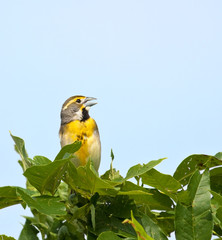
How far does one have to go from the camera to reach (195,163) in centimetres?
203

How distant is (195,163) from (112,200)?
1.40ft

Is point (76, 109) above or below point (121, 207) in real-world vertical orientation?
above

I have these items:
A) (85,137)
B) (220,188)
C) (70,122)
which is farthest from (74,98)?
(220,188)

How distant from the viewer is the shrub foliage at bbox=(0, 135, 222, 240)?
1.61 metres

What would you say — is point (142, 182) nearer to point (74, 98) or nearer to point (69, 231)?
point (69, 231)

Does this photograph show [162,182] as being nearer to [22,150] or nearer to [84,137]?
[22,150]

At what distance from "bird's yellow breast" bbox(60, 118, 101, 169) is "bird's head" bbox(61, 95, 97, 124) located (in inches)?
8.2

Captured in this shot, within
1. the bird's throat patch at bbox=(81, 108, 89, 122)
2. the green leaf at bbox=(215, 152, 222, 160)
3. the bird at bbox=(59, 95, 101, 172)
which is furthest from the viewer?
the bird's throat patch at bbox=(81, 108, 89, 122)

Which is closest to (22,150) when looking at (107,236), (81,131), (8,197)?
(8,197)

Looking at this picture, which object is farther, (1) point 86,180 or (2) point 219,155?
(2) point 219,155

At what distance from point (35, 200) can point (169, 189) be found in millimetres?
581

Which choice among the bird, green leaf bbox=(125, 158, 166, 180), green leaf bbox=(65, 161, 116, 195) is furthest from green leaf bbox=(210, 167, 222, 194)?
the bird

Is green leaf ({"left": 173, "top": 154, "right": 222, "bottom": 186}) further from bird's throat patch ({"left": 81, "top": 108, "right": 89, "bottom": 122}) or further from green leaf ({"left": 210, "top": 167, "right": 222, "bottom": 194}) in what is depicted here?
bird's throat patch ({"left": 81, "top": 108, "right": 89, "bottom": 122})

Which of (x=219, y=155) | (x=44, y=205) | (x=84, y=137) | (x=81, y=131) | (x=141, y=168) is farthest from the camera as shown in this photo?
(x=81, y=131)
